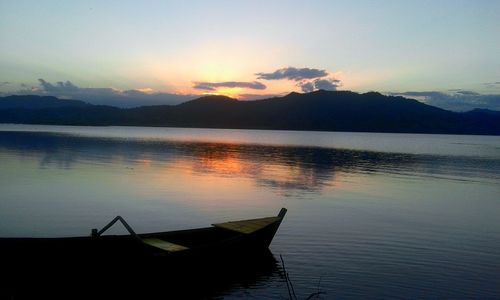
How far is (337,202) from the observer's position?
3647cm

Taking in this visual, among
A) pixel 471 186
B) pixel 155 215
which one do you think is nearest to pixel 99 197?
pixel 155 215

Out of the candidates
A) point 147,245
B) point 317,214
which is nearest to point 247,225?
point 147,245

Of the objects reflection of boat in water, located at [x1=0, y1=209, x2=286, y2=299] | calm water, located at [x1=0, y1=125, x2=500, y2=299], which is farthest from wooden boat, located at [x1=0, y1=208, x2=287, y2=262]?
calm water, located at [x1=0, y1=125, x2=500, y2=299]

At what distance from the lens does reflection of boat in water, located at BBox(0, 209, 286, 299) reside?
1533cm

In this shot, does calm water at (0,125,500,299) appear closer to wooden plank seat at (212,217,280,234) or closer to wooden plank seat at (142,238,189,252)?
wooden plank seat at (212,217,280,234)

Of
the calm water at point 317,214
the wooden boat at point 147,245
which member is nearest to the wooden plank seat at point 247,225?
the wooden boat at point 147,245

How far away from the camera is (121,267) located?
1653 centimetres

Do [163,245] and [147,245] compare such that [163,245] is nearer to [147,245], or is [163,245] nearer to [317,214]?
[147,245]

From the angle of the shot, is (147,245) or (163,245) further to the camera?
(163,245)

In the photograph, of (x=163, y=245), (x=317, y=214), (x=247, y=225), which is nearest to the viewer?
(x=163, y=245)

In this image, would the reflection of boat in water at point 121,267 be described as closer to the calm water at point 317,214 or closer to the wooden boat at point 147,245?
the wooden boat at point 147,245

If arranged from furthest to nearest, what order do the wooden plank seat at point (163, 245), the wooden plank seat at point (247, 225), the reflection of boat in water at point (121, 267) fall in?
the wooden plank seat at point (247, 225)
the wooden plank seat at point (163, 245)
the reflection of boat in water at point (121, 267)

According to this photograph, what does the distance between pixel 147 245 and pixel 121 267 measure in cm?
123

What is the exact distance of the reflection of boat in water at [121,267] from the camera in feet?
50.3
